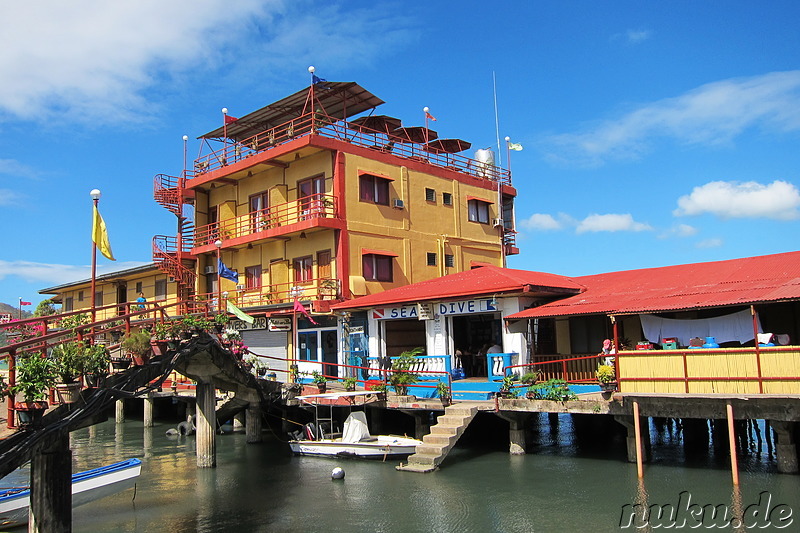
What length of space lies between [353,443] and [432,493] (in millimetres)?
5587

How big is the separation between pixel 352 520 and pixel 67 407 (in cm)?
693

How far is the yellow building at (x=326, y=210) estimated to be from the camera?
3228cm

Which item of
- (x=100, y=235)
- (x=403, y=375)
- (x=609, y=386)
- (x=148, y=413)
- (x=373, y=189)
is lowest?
(x=148, y=413)

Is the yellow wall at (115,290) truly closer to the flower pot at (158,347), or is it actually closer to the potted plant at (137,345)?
the flower pot at (158,347)

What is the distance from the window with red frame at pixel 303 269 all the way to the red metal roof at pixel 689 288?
12.5 metres

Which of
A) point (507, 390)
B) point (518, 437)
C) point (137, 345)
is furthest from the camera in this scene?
point (518, 437)

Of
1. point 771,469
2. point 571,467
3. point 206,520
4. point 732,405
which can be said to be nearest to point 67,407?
point 206,520

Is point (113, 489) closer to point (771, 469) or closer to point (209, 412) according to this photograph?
point (209, 412)

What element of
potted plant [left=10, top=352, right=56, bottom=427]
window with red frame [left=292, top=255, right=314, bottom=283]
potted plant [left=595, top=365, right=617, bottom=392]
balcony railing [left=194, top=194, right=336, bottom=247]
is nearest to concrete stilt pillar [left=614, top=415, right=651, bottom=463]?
potted plant [left=595, top=365, right=617, bottom=392]

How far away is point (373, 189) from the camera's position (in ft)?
111

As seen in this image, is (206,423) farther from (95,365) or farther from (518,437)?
(518,437)

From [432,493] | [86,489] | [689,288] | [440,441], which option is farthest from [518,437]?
[86,489]

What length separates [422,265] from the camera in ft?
116

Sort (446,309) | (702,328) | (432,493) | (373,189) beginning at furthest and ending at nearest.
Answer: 1. (373,189)
2. (446,309)
3. (702,328)
4. (432,493)
